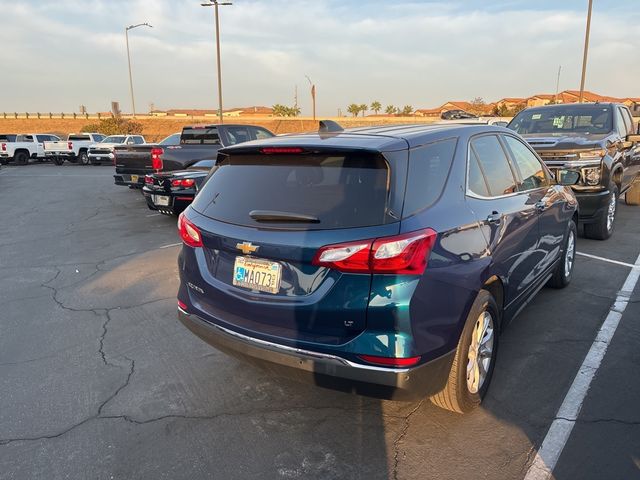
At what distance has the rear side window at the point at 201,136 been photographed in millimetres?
10633

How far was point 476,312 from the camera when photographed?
8.94ft

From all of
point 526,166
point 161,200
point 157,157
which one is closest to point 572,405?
point 526,166

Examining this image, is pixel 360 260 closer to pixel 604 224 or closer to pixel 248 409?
pixel 248 409

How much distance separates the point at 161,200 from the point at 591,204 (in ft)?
23.2

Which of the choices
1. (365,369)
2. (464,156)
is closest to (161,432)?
(365,369)

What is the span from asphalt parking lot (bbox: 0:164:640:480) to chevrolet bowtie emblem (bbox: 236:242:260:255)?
1.11m

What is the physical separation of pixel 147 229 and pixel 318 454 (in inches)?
280

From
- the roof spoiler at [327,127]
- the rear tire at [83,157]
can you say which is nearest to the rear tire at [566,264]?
the roof spoiler at [327,127]

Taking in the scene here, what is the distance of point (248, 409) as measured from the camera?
304cm

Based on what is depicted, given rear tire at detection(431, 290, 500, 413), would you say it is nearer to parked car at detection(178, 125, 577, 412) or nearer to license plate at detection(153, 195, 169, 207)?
parked car at detection(178, 125, 577, 412)

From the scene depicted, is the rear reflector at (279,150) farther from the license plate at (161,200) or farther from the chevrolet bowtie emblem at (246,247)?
the license plate at (161,200)

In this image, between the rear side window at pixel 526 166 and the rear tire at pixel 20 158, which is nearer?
the rear side window at pixel 526 166

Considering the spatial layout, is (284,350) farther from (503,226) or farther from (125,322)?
(125,322)

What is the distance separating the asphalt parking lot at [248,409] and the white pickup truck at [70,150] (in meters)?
25.8
